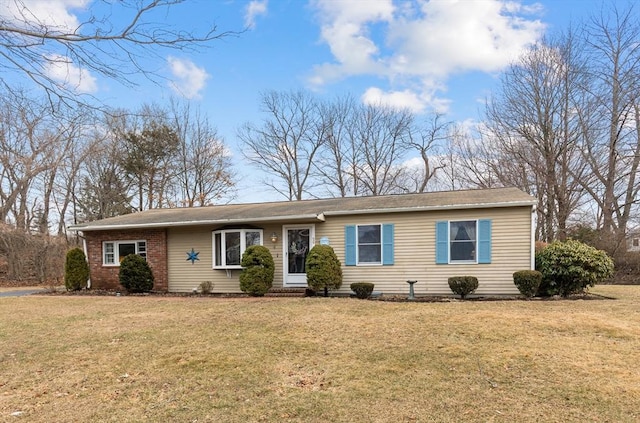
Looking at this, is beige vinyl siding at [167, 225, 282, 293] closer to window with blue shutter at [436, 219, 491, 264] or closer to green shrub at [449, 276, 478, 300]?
window with blue shutter at [436, 219, 491, 264]

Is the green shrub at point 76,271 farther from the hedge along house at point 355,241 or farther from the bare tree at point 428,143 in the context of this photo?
the bare tree at point 428,143

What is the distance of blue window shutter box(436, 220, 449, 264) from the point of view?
36.1ft

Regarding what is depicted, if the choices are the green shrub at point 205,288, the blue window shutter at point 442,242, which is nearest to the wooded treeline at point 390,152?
the green shrub at point 205,288

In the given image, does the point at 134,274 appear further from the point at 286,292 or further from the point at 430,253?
the point at 430,253

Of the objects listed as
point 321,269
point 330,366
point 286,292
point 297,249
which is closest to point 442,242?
point 321,269

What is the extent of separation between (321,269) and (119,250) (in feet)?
25.2

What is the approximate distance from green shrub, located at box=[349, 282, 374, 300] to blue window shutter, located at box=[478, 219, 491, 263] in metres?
3.01

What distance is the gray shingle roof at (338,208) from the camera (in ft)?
35.7

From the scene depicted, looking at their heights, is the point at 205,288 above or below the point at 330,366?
below

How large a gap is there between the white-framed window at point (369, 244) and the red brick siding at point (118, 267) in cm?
653

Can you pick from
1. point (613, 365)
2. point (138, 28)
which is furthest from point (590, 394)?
point (138, 28)

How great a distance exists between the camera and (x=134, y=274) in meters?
12.8

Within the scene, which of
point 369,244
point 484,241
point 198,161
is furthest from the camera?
point 198,161

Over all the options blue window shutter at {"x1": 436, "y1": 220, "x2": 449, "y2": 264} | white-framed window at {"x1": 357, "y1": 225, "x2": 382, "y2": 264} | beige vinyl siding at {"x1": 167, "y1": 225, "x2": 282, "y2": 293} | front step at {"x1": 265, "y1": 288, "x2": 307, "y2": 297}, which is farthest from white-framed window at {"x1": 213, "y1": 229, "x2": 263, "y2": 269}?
blue window shutter at {"x1": 436, "y1": 220, "x2": 449, "y2": 264}
